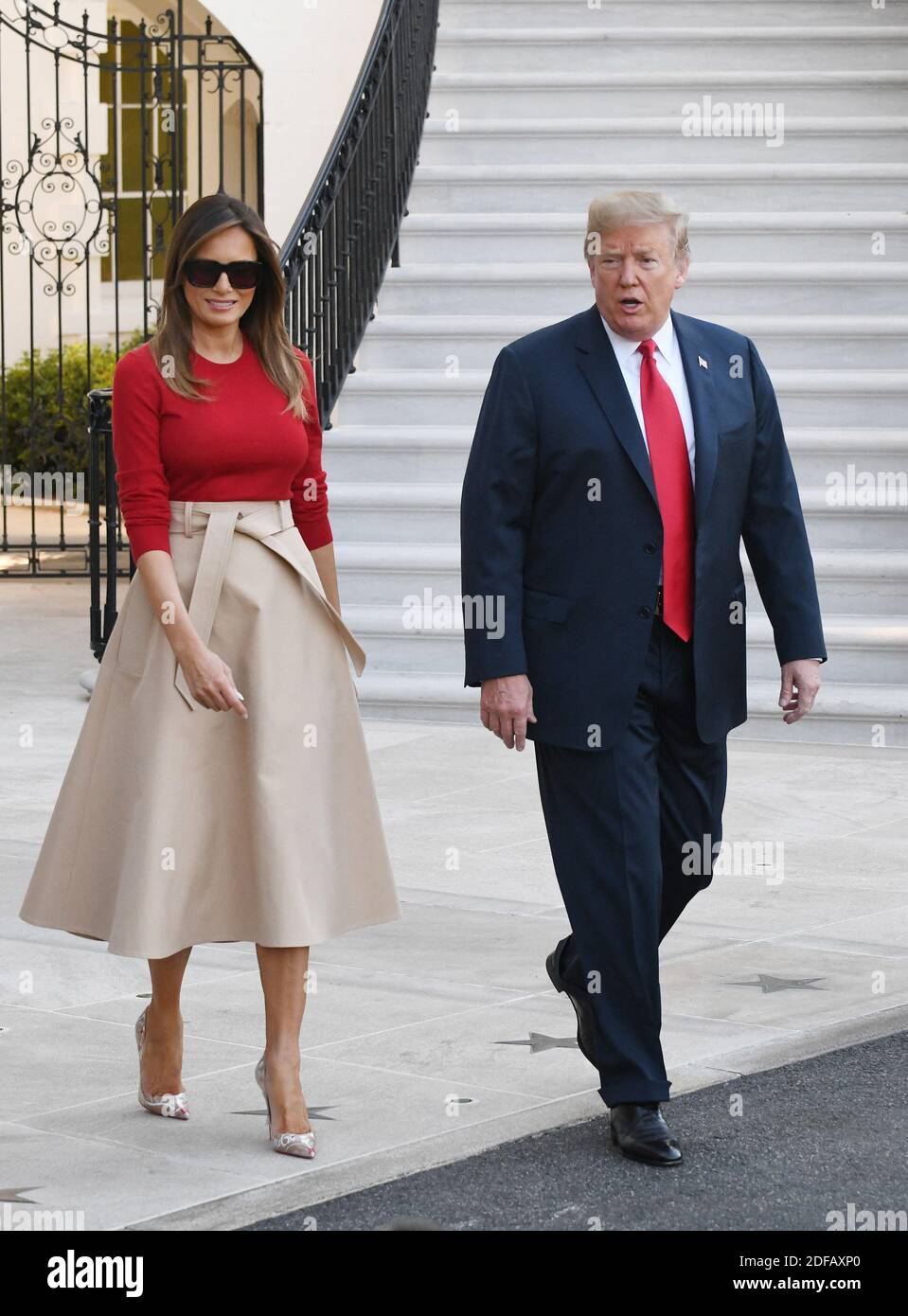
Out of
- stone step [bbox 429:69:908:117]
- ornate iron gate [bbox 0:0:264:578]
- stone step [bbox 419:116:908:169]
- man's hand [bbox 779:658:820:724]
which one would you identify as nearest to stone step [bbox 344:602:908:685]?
stone step [bbox 419:116:908:169]

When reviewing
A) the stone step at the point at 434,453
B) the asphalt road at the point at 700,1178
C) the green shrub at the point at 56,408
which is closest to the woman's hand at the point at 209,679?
the asphalt road at the point at 700,1178

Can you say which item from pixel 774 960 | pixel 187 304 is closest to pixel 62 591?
pixel 774 960

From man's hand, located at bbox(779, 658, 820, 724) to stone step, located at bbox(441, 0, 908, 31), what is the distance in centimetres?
892

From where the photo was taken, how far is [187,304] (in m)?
4.02

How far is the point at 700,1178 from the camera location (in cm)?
383

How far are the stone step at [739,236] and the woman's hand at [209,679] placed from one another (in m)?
7.32

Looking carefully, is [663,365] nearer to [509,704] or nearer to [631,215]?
[631,215]

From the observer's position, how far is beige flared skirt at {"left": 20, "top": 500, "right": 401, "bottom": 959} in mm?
3879

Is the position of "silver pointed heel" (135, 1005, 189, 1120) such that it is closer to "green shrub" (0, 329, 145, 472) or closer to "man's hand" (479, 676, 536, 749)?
"man's hand" (479, 676, 536, 749)

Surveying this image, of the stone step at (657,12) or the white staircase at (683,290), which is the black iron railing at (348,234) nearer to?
the white staircase at (683,290)

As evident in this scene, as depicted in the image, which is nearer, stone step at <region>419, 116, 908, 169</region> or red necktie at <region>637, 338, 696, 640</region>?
red necktie at <region>637, 338, 696, 640</region>

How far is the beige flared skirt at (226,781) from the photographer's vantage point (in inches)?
153

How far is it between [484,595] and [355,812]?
1.59ft

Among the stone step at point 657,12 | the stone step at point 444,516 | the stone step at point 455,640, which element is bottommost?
the stone step at point 455,640
